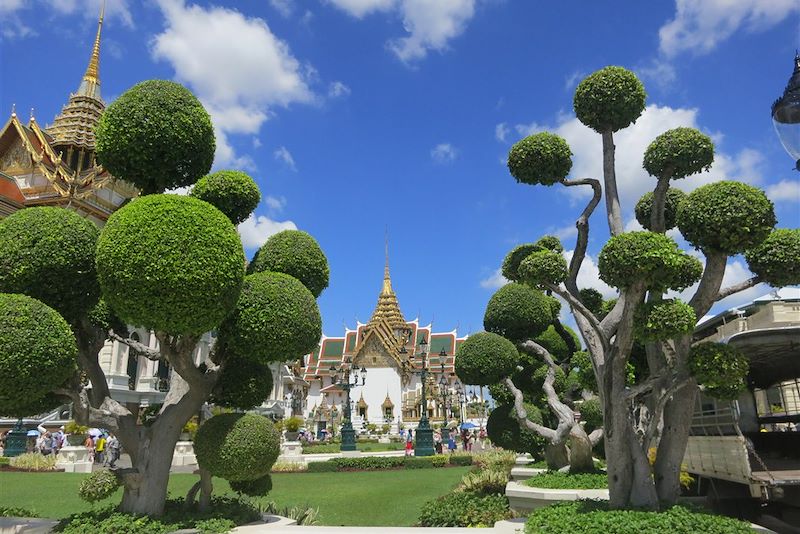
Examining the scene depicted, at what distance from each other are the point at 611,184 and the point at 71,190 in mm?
34764

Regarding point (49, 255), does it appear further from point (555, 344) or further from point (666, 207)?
point (555, 344)

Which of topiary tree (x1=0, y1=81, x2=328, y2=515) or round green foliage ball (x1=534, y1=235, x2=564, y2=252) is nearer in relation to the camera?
topiary tree (x1=0, y1=81, x2=328, y2=515)

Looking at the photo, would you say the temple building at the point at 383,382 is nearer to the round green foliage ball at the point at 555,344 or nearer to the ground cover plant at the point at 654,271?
the round green foliage ball at the point at 555,344

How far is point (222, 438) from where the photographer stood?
297 inches

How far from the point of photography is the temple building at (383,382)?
205ft

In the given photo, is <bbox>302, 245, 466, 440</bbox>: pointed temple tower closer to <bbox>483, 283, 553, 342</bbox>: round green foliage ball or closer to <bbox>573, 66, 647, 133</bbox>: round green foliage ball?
<bbox>483, 283, 553, 342</bbox>: round green foliage ball

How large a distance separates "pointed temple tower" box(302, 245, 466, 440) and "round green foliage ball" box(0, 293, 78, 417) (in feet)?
178

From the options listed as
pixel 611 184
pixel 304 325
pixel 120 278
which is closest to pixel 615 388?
pixel 611 184

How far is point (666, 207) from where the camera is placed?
927 centimetres

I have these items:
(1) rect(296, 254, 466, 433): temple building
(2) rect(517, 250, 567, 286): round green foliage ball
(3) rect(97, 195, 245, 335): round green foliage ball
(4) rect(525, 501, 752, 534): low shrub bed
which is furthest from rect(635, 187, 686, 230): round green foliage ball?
(1) rect(296, 254, 466, 433): temple building

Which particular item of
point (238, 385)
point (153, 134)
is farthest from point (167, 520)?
point (153, 134)

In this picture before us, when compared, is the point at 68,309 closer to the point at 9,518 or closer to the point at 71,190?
the point at 9,518

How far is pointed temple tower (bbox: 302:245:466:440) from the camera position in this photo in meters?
62.7

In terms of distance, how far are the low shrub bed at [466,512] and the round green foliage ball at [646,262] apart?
5.45m
